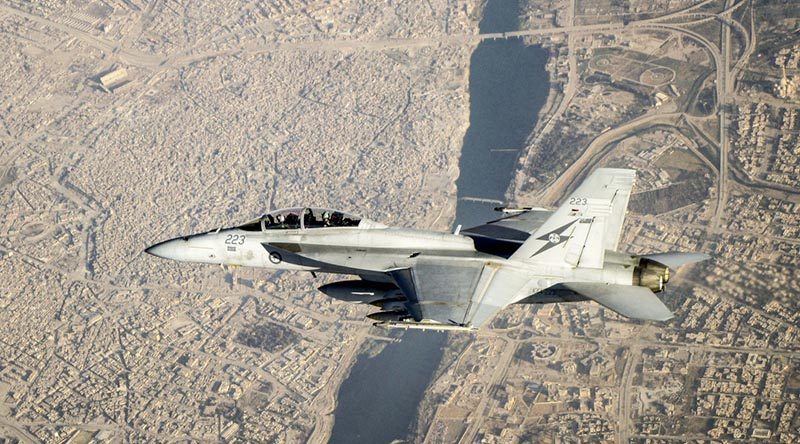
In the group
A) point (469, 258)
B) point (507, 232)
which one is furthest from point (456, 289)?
point (507, 232)

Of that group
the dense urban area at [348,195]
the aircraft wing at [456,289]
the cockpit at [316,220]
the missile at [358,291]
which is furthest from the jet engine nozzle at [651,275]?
the dense urban area at [348,195]

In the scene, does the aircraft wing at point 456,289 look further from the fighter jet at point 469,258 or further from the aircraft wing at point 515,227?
the aircraft wing at point 515,227

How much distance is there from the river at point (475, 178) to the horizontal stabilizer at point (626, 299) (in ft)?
83.9

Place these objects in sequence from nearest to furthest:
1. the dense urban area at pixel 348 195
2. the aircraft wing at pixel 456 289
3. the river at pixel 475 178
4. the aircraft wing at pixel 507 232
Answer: the aircraft wing at pixel 456 289 → the aircraft wing at pixel 507 232 → the dense urban area at pixel 348 195 → the river at pixel 475 178

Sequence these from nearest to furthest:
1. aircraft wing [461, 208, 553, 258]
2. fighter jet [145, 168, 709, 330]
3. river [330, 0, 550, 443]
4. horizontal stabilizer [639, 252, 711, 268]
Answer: fighter jet [145, 168, 709, 330] → horizontal stabilizer [639, 252, 711, 268] → aircraft wing [461, 208, 553, 258] → river [330, 0, 550, 443]

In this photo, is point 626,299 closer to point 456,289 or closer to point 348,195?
point 456,289

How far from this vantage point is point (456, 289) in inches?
1523

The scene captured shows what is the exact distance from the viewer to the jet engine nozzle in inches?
Answer: 1549

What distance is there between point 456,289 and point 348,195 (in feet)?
142

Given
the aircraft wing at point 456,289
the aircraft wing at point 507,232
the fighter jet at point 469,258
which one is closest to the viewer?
the aircraft wing at point 456,289

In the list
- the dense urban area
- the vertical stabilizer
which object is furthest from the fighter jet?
the dense urban area

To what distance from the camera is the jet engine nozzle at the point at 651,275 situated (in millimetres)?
39344

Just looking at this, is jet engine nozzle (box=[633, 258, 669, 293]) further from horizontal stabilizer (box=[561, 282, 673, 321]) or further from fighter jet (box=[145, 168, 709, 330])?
horizontal stabilizer (box=[561, 282, 673, 321])

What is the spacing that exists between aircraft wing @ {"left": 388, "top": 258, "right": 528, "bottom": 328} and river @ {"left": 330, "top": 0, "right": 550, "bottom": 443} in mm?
23517
